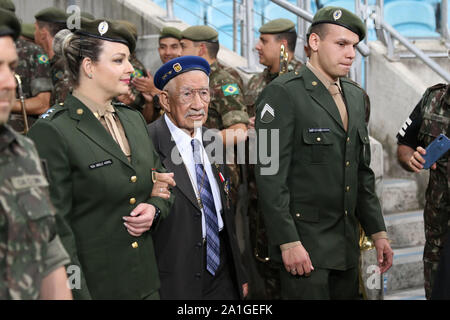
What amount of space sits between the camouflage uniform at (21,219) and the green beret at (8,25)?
0.93 ft

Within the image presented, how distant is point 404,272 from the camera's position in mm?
5555

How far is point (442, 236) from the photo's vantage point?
13.5 feet

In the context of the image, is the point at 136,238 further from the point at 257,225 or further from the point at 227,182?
the point at 257,225

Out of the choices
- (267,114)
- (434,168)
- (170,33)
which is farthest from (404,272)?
(170,33)

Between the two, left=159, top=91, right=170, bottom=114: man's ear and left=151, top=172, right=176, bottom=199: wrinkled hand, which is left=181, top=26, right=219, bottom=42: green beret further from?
→ left=151, top=172, right=176, bottom=199: wrinkled hand

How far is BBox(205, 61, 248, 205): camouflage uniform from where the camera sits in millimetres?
5297

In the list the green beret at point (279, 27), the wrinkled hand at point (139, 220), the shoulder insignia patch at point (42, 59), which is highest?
the green beret at point (279, 27)

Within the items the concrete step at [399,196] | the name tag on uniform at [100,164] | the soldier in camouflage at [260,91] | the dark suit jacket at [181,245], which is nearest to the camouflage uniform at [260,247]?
the soldier in camouflage at [260,91]

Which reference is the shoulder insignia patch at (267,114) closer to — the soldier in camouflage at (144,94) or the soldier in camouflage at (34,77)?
the soldier in camouflage at (144,94)

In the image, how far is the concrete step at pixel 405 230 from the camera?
5852mm

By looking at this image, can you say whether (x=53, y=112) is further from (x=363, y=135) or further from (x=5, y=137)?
(x=363, y=135)

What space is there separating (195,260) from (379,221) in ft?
3.91

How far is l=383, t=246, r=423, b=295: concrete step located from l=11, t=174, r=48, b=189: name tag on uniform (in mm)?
4027
